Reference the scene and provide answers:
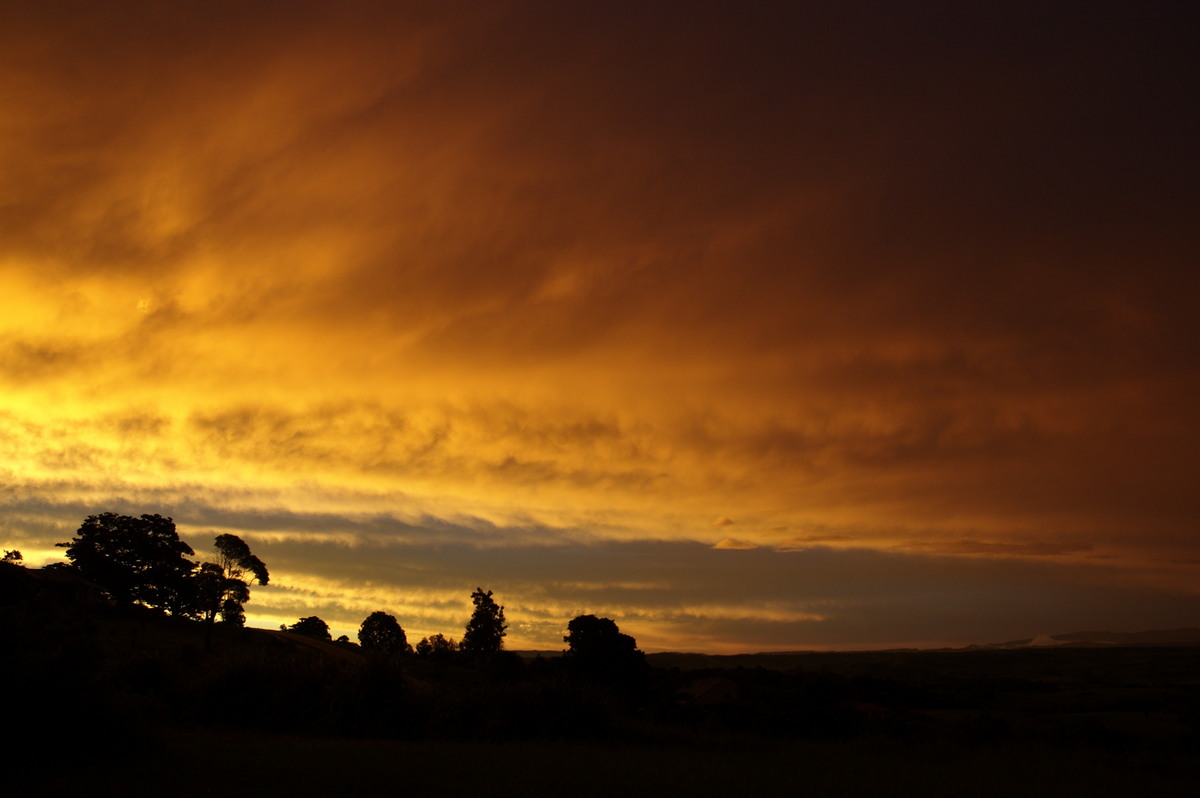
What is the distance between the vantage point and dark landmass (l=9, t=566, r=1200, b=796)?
13.7 meters

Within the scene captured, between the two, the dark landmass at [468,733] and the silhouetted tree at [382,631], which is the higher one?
the dark landmass at [468,733]

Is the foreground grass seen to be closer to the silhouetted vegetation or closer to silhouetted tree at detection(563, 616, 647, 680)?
the silhouetted vegetation

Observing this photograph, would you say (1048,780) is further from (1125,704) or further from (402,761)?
(1125,704)

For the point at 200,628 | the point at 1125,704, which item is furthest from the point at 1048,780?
the point at 200,628

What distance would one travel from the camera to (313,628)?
97938mm

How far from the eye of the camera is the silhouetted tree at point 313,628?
→ 96.9 metres

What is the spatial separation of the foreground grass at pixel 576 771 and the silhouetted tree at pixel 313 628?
83.1m

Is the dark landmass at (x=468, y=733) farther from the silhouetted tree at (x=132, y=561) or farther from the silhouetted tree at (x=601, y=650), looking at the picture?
the silhouetted tree at (x=132, y=561)

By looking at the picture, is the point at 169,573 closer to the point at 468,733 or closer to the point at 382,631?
the point at 382,631

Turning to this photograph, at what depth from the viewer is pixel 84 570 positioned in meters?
67.9

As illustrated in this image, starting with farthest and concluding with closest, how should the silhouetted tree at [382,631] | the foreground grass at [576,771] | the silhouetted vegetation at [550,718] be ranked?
1. the silhouetted tree at [382,631]
2. the silhouetted vegetation at [550,718]
3. the foreground grass at [576,771]

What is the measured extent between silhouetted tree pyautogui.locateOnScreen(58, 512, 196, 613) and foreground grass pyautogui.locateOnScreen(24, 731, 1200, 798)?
5758 cm

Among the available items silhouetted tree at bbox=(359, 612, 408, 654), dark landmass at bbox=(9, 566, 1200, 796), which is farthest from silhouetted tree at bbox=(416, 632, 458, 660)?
dark landmass at bbox=(9, 566, 1200, 796)

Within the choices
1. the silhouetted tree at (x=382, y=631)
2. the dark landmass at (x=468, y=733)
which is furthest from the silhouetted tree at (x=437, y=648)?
the dark landmass at (x=468, y=733)
